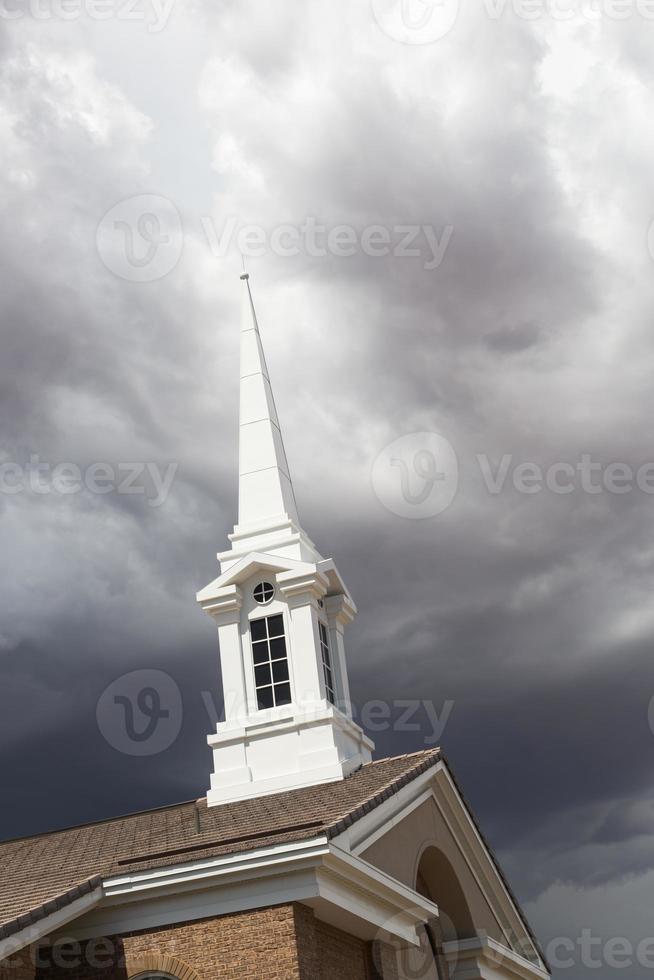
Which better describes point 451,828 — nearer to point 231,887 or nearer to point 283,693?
point 283,693

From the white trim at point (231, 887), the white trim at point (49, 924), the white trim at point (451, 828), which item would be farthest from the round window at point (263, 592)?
the white trim at point (49, 924)

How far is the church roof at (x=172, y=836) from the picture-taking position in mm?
13203

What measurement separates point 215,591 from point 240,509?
216 cm

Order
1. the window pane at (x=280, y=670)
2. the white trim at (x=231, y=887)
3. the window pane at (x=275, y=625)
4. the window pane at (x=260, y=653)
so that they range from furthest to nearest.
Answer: the window pane at (x=275, y=625) < the window pane at (x=260, y=653) < the window pane at (x=280, y=670) < the white trim at (x=231, y=887)

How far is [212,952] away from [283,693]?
837 cm

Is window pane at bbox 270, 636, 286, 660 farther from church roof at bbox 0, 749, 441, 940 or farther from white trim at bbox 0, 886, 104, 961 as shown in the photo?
white trim at bbox 0, 886, 104, 961

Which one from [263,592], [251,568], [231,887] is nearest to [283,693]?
[263,592]

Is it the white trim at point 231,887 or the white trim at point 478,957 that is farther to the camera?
the white trim at point 478,957

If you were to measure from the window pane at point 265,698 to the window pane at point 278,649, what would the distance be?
628mm

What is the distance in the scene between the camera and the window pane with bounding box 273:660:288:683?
71.2ft

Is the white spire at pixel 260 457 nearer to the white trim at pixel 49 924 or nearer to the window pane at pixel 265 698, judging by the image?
the window pane at pixel 265 698

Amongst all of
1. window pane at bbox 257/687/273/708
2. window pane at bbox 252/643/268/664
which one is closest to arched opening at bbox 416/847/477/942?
window pane at bbox 257/687/273/708

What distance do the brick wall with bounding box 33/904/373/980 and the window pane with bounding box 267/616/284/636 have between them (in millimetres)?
8381

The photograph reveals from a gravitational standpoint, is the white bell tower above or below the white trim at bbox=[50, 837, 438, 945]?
above
